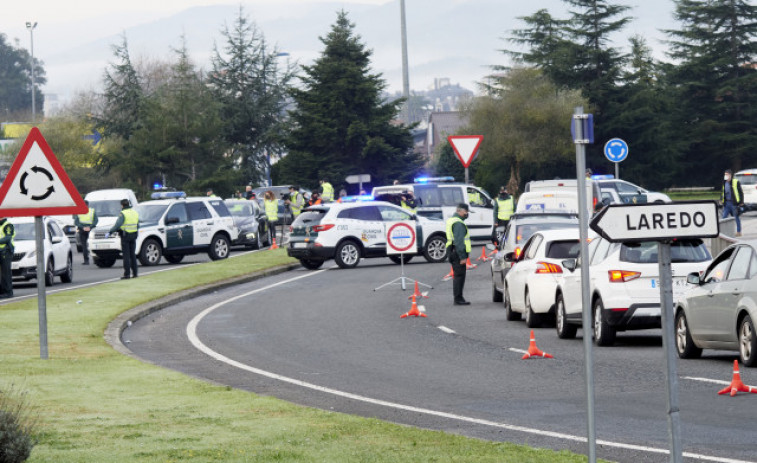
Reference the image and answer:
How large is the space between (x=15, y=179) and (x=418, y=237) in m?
21.4

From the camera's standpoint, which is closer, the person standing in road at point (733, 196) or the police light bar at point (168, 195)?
the person standing in road at point (733, 196)

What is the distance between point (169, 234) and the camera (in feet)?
127

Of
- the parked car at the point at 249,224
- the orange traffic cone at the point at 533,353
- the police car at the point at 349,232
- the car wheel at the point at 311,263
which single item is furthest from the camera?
the parked car at the point at 249,224

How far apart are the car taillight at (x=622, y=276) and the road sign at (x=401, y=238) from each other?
1153 centimetres

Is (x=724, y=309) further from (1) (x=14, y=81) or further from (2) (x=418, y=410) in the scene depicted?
(1) (x=14, y=81)

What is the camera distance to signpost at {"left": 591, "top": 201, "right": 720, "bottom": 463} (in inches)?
264

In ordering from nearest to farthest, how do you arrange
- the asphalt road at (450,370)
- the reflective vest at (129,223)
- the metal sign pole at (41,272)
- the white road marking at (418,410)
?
the white road marking at (418,410) → the asphalt road at (450,370) → the metal sign pole at (41,272) → the reflective vest at (129,223)

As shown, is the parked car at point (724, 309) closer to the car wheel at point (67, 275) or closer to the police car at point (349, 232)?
the police car at point (349, 232)

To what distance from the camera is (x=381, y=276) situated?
106ft

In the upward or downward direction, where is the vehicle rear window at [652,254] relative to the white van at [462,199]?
downward

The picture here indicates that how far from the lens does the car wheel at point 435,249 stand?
36000 mm

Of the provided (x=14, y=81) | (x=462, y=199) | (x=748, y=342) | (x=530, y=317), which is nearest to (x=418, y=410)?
(x=748, y=342)

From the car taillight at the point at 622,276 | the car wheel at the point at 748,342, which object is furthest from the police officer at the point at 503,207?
the car wheel at the point at 748,342

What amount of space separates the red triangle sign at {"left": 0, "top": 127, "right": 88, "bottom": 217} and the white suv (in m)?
23.5
